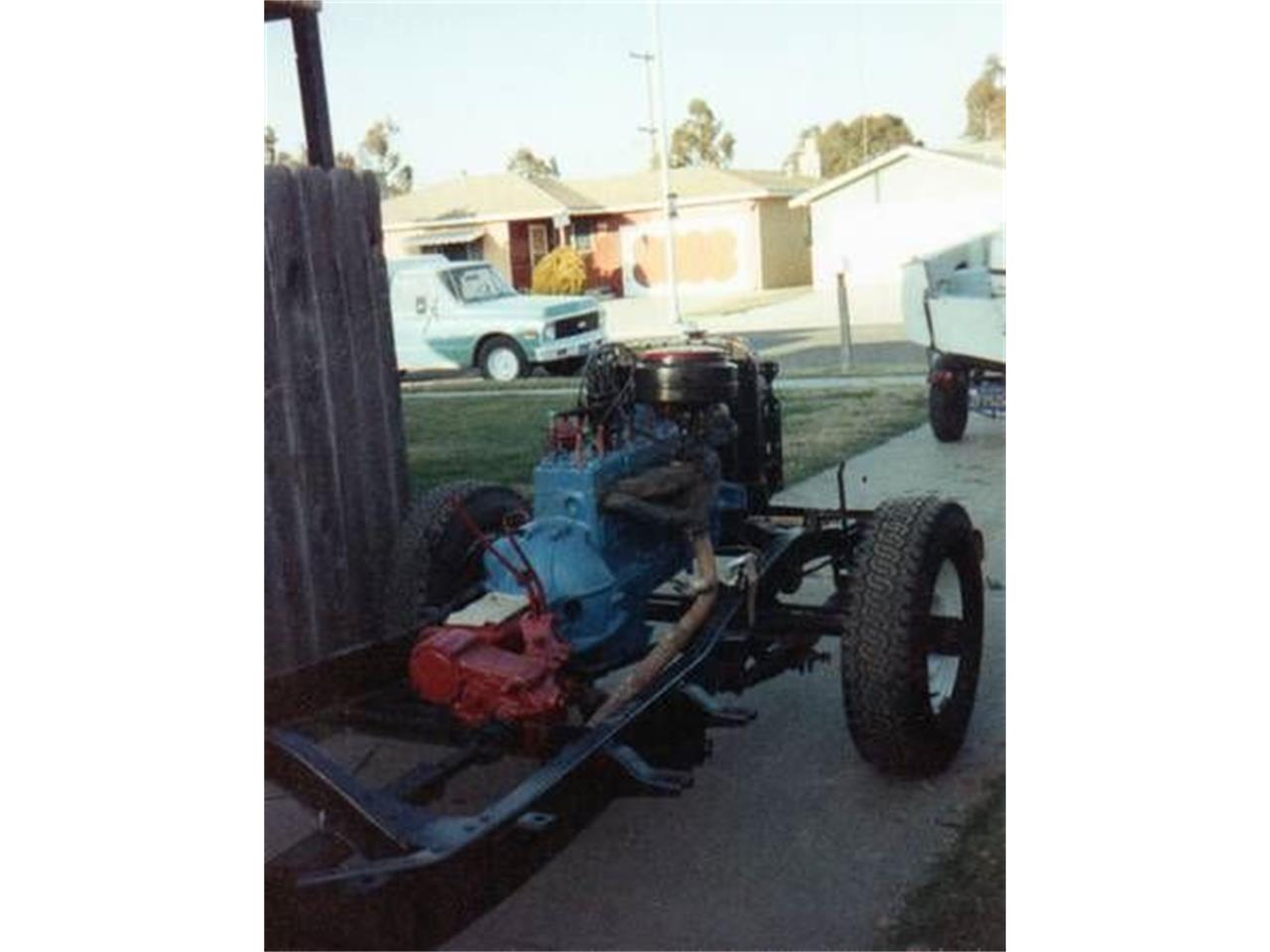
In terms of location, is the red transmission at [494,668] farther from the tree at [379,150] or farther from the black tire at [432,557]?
the tree at [379,150]

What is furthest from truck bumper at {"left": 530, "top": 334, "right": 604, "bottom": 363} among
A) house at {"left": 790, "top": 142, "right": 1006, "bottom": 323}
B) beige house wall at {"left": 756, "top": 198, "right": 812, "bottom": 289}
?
beige house wall at {"left": 756, "top": 198, "right": 812, "bottom": 289}

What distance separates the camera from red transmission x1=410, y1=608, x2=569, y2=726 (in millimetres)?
3186

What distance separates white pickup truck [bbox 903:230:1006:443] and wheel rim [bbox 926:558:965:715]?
411cm

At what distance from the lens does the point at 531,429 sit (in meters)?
10.4

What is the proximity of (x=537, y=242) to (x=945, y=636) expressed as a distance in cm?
3062

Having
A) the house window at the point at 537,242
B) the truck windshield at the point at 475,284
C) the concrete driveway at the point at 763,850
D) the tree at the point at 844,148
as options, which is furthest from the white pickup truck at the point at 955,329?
the house window at the point at 537,242

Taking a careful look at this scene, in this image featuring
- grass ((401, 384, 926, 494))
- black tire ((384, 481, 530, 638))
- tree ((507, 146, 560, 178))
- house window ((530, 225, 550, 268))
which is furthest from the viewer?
tree ((507, 146, 560, 178))

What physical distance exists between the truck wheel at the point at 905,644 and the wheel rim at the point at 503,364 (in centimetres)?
1183

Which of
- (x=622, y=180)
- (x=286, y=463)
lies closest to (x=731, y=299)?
(x=622, y=180)

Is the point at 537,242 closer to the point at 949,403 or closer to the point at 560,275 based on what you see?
the point at 560,275

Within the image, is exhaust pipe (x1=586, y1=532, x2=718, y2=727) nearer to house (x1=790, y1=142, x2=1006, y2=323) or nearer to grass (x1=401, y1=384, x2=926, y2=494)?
grass (x1=401, y1=384, x2=926, y2=494)

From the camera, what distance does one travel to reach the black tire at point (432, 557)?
4195 millimetres
